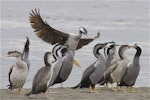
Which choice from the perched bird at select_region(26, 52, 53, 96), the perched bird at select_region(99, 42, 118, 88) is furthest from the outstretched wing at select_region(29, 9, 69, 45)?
the perched bird at select_region(26, 52, 53, 96)

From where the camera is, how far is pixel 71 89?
1470 cm

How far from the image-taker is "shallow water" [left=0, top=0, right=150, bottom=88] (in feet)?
60.0

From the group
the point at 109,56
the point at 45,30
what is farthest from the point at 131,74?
the point at 45,30

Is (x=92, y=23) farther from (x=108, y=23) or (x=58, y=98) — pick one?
(x=58, y=98)

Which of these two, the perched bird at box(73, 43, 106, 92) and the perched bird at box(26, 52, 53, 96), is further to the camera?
the perched bird at box(73, 43, 106, 92)

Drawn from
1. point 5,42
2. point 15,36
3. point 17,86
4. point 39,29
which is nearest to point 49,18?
point 15,36

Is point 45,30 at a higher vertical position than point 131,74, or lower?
higher

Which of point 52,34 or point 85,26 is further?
point 85,26

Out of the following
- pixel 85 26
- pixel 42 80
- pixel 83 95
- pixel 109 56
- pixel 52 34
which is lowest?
pixel 83 95

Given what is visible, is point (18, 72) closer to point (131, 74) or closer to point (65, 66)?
point (65, 66)

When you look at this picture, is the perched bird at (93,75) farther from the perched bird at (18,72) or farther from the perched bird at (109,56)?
the perched bird at (18,72)

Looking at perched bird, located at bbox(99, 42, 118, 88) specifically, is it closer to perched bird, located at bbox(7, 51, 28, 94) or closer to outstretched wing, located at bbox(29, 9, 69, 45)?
outstretched wing, located at bbox(29, 9, 69, 45)

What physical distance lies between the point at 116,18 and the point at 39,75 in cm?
2395

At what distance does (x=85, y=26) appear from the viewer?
3152 centimetres
